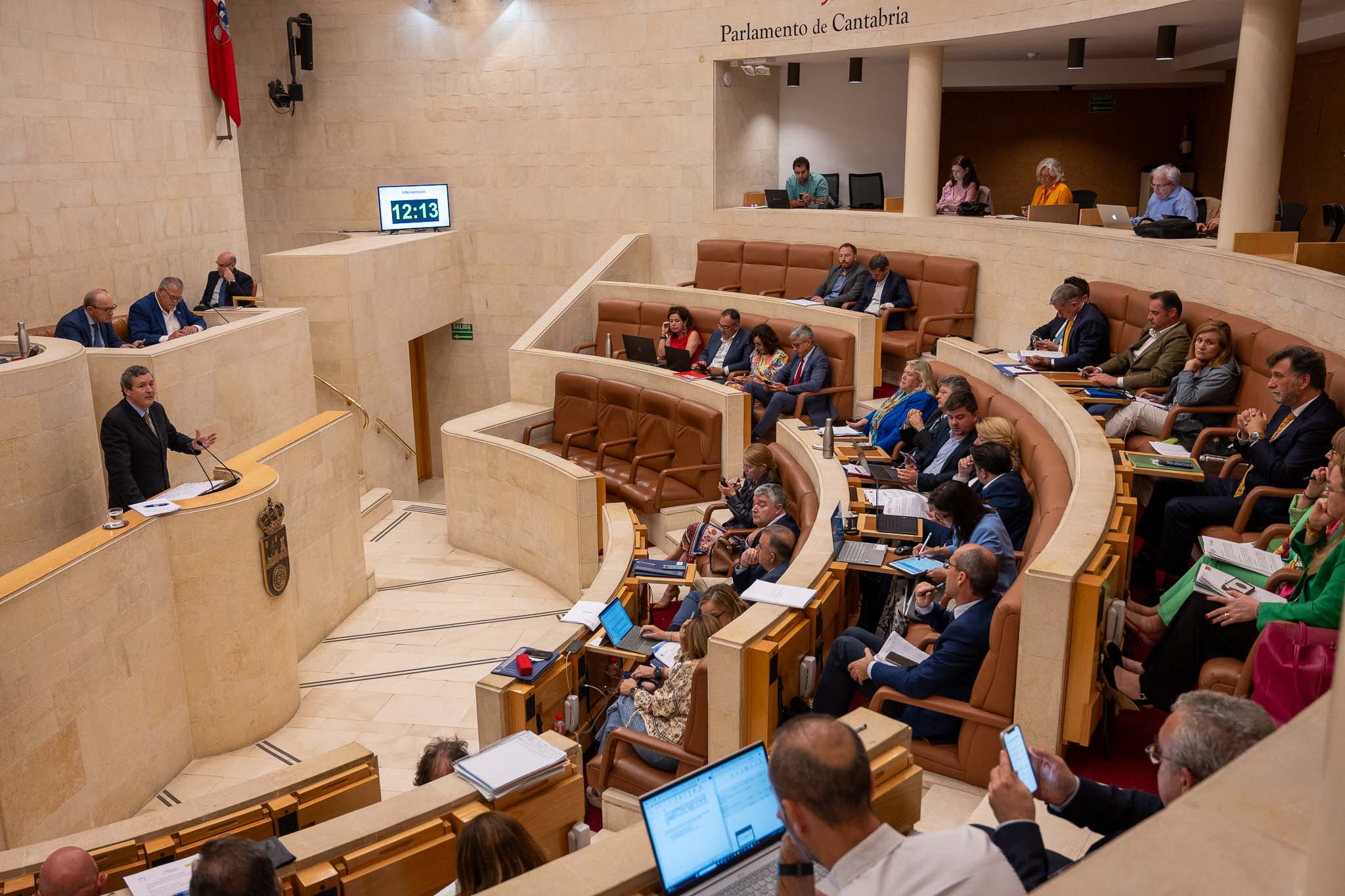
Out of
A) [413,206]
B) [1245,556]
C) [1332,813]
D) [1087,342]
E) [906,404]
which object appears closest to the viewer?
[1332,813]

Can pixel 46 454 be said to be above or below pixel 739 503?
above

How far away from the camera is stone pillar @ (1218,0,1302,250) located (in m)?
7.41

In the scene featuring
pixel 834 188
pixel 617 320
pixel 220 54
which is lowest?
pixel 617 320

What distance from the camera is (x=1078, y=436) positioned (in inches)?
224

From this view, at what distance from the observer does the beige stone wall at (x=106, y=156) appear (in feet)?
30.9

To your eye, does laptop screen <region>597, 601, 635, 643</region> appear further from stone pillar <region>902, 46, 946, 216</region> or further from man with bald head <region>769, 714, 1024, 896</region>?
stone pillar <region>902, 46, 946, 216</region>

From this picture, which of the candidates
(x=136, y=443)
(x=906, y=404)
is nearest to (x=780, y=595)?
(x=906, y=404)

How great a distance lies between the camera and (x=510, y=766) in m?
3.75

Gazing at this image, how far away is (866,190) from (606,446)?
4.47 m

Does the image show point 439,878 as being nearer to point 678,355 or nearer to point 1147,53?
point 678,355

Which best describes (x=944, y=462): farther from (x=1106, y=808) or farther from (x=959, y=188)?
(x=959, y=188)

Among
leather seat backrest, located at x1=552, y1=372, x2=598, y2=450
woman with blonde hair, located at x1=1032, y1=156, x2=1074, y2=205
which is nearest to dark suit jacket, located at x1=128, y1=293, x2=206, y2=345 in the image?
leather seat backrest, located at x1=552, y1=372, x2=598, y2=450

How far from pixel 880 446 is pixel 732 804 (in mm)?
4976

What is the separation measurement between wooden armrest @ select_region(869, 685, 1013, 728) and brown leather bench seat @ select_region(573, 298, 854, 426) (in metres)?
4.59
